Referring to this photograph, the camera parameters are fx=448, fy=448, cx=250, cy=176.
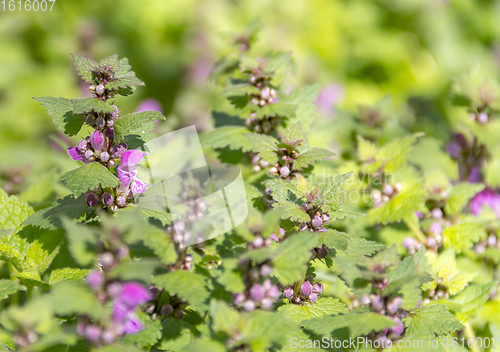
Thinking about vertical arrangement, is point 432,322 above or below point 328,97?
above

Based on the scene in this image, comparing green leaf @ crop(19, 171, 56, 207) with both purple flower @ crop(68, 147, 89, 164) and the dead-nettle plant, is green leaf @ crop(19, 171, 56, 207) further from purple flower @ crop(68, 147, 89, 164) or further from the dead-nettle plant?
purple flower @ crop(68, 147, 89, 164)

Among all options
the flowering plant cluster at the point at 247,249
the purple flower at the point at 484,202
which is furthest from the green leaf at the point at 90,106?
the purple flower at the point at 484,202

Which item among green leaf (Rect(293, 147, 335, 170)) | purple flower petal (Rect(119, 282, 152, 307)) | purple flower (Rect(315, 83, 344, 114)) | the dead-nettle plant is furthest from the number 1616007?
purple flower petal (Rect(119, 282, 152, 307))

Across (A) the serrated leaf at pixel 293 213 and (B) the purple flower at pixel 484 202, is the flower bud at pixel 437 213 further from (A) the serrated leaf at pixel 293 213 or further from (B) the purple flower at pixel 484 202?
(A) the serrated leaf at pixel 293 213

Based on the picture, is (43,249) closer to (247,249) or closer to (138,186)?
(138,186)

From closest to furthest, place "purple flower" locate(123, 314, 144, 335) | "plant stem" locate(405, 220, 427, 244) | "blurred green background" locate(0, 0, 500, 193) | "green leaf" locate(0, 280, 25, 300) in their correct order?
"purple flower" locate(123, 314, 144, 335), "green leaf" locate(0, 280, 25, 300), "plant stem" locate(405, 220, 427, 244), "blurred green background" locate(0, 0, 500, 193)

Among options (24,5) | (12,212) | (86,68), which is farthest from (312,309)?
(24,5)
